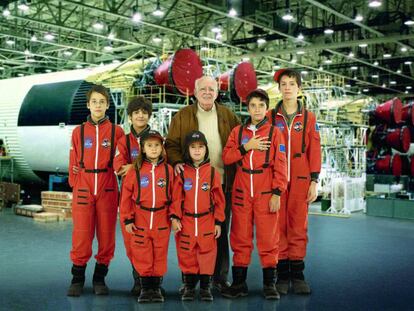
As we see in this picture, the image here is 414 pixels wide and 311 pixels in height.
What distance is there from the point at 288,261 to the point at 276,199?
0.80m

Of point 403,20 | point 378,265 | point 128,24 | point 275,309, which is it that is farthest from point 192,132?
point 128,24

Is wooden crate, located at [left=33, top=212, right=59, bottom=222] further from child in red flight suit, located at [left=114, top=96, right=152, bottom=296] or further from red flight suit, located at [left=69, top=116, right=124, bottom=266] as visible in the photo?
child in red flight suit, located at [left=114, top=96, right=152, bottom=296]

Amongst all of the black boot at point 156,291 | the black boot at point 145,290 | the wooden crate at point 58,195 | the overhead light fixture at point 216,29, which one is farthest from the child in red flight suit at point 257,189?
the overhead light fixture at point 216,29

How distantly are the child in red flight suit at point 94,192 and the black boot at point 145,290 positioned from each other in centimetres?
46

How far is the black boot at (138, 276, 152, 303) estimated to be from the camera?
4.35 metres

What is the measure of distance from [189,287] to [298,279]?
1115 millimetres

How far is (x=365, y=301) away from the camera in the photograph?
181 inches

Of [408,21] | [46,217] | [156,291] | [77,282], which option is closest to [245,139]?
[156,291]

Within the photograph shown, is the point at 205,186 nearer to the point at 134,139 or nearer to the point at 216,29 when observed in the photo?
the point at 134,139

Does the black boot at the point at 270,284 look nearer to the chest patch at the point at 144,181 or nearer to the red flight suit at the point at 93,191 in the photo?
the chest patch at the point at 144,181

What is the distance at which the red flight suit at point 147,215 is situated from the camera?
432cm

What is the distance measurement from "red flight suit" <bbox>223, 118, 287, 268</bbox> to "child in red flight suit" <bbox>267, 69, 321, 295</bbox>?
259 mm

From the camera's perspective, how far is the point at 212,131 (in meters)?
4.77

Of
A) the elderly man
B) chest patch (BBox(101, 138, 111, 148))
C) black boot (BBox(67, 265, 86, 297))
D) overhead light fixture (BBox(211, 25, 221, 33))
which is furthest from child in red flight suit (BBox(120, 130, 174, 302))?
overhead light fixture (BBox(211, 25, 221, 33))
